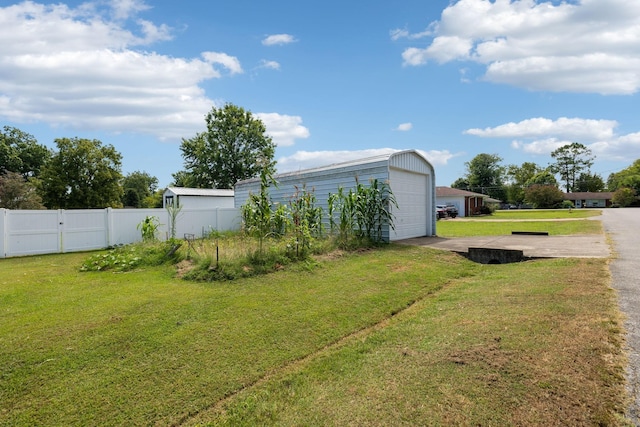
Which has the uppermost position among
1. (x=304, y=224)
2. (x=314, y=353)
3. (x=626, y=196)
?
(x=626, y=196)

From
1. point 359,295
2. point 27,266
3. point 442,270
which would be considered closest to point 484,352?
point 359,295

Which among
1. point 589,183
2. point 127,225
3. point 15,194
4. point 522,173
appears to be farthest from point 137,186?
point 589,183

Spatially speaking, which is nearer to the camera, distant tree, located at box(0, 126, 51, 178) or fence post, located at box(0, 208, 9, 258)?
fence post, located at box(0, 208, 9, 258)

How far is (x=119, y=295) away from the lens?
16.9ft

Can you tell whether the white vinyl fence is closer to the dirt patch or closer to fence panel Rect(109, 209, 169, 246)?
fence panel Rect(109, 209, 169, 246)

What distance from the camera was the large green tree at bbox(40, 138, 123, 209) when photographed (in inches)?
1030

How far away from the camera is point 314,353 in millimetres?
3326

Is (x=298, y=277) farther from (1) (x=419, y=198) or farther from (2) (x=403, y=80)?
(2) (x=403, y=80)

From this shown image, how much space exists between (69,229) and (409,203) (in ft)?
38.5

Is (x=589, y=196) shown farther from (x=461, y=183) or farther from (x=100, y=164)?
(x=100, y=164)

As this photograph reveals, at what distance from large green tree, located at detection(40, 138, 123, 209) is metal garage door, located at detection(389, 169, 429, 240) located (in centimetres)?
2709

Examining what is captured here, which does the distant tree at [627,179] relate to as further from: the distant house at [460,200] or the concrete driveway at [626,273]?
the concrete driveway at [626,273]

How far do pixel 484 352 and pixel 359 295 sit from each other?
2321mm

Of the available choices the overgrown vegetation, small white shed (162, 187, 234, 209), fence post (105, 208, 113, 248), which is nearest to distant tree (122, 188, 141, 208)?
small white shed (162, 187, 234, 209)
